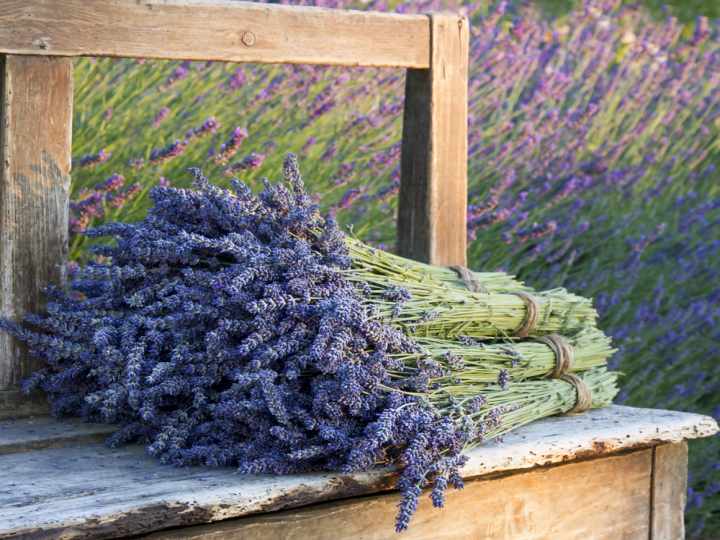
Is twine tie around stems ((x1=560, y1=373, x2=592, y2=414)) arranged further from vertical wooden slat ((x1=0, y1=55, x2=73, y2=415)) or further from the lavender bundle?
vertical wooden slat ((x1=0, y1=55, x2=73, y2=415))

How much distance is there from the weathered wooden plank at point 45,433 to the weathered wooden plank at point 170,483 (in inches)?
1.2

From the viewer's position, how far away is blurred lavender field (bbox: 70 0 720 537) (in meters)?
3.15

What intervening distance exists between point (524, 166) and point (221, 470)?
2.44 metres

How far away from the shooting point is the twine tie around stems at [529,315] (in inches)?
92.1

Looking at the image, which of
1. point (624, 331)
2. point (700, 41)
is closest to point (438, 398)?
point (624, 331)

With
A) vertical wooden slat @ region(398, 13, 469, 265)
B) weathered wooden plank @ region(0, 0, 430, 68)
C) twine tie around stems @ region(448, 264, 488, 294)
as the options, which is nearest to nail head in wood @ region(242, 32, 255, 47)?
weathered wooden plank @ region(0, 0, 430, 68)

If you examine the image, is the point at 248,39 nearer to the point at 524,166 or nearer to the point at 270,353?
the point at 270,353

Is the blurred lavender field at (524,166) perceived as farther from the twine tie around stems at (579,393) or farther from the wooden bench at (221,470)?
the twine tie around stems at (579,393)

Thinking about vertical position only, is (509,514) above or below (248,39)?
below

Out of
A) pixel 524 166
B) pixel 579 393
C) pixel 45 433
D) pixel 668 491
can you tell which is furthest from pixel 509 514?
pixel 524 166

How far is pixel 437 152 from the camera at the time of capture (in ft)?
9.07

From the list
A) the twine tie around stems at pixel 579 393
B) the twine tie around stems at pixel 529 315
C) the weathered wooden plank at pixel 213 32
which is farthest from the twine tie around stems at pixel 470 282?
the weathered wooden plank at pixel 213 32

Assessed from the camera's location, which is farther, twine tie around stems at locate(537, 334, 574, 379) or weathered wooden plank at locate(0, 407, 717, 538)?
twine tie around stems at locate(537, 334, 574, 379)

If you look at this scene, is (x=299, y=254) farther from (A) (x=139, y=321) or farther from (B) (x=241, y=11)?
(B) (x=241, y=11)
